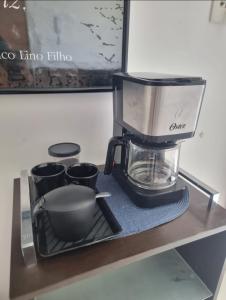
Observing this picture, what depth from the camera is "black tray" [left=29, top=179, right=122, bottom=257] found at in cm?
49

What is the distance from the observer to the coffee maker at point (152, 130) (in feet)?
1.70

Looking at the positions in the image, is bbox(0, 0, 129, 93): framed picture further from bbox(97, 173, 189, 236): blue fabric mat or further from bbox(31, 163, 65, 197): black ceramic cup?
bbox(97, 173, 189, 236): blue fabric mat

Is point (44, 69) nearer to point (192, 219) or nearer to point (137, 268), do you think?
point (192, 219)

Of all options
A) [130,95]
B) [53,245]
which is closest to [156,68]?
[130,95]

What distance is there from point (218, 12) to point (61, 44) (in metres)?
0.62

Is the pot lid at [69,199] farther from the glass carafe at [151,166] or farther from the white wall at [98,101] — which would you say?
the white wall at [98,101]

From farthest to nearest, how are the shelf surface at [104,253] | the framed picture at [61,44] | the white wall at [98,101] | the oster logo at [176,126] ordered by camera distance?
1. the white wall at [98,101]
2. the framed picture at [61,44]
3. the oster logo at [176,126]
4. the shelf surface at [104,253]

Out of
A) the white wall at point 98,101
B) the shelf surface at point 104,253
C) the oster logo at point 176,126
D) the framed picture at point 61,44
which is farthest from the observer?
the white wall at point 98,101

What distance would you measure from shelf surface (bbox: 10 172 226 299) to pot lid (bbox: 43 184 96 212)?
0.11 metres

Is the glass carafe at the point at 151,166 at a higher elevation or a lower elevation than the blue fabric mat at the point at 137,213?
higher

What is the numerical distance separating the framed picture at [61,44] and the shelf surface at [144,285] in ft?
2.08

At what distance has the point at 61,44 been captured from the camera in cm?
71

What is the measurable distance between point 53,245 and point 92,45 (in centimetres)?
60

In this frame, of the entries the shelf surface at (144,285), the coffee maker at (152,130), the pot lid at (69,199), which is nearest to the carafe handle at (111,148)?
the coffee maker at (152,130)
